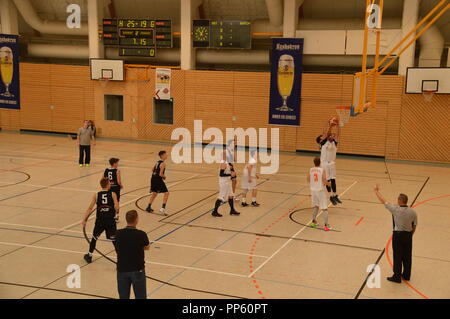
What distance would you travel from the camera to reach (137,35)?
91.8 feet

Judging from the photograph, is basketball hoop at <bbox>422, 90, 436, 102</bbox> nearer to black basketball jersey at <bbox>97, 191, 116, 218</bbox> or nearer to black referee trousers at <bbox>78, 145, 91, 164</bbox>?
black referee trousers at <bbox>78, 145, 91, 164</bbox>

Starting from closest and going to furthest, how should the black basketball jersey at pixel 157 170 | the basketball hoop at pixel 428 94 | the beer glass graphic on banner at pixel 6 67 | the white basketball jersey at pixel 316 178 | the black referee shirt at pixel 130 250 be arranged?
the black referee shirt at pixel 130 250
the white basketball jersey at pixel 316 178
the black basketball jersey at pixel 157 170
the basketball hoop at pixel 428 94
the beer glass graphic on banner at pixel 6 67

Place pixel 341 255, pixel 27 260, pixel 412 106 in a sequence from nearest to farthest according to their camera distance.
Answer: pixel 27 260 < pixel 341 255 < pixel 412 106

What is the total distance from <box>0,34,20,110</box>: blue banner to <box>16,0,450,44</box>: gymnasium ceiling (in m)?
2.77

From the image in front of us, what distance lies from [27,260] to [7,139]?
19738mm

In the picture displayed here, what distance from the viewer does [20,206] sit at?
15.0m

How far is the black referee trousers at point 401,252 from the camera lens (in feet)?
32.5

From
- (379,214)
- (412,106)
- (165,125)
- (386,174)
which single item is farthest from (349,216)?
(165,125)

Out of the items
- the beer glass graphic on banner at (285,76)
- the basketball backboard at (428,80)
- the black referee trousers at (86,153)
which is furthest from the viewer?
the beer glass graphic on banner at (285,76)

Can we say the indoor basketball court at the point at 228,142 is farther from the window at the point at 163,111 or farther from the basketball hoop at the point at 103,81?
the basketball hoop at the point at 103,81

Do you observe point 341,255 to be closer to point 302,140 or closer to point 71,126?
point 302,140

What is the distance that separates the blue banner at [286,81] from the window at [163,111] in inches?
252

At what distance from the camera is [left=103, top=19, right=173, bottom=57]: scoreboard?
27531mm

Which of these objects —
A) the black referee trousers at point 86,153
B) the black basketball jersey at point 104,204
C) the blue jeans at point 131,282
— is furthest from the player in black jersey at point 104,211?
the black referee trousers at point 86,153
